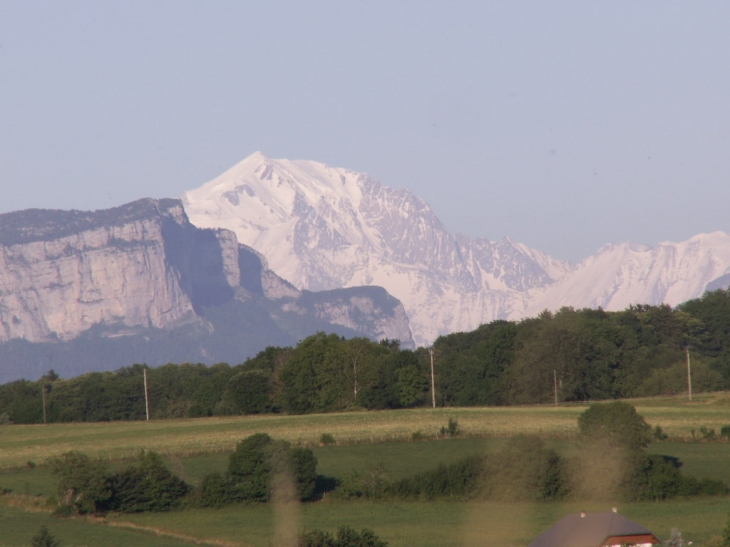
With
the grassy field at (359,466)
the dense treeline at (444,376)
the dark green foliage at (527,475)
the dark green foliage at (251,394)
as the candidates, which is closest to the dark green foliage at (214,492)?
the grassy field at (359,466)

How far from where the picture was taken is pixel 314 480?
50.3 meters

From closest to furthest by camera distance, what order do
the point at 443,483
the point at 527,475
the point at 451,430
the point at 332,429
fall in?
the point at 527,475 → the point at 443,483 → the point at 451,430 → the point at 332,429

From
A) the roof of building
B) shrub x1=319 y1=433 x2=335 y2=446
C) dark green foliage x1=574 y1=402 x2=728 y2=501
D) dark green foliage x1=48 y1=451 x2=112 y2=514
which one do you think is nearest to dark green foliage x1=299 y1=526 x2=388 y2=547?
the roof of building

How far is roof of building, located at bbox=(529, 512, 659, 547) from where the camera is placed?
29953 millimetres

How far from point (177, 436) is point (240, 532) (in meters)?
35.2

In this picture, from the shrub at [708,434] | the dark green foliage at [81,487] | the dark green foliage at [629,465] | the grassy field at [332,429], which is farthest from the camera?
the grassy field at [332,429]

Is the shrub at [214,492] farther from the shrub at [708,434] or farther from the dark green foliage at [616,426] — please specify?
the shrub at [708,434]

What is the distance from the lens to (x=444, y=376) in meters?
121

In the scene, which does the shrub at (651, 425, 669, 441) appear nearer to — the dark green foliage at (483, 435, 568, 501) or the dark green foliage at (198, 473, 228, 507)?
the dark green foliage at (483, 435, 568, 501)

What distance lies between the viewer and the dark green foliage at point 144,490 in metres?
48.7

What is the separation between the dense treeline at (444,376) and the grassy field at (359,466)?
13.8 meters

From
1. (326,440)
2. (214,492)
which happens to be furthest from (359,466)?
(326,440)

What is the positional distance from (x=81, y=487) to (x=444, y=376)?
7574cm

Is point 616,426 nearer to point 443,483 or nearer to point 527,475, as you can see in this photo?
point 527,475
